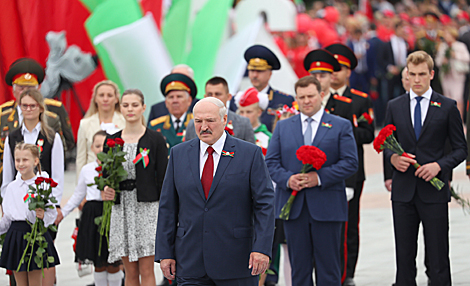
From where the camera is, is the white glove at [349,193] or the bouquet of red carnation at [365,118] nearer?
the white glove at [349,193]

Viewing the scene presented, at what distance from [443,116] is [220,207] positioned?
2643mm

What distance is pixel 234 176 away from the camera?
4746mm

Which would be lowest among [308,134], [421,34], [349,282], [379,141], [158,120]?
[349,282]

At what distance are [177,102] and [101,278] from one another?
195 centimetres

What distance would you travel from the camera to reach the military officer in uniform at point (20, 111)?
7.49 m

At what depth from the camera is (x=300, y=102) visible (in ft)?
21.1

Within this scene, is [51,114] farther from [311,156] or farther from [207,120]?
[207,120]

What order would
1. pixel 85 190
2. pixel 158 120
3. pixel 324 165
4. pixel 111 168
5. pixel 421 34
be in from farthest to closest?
pixel 421 34 < pixel 158 120 < pixel 85 190 < pixel 324 165 < pixel 111 168

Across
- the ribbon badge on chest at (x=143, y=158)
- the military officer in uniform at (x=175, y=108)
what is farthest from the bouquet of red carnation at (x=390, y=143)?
the military officer in uniform at (x=175, y=108)

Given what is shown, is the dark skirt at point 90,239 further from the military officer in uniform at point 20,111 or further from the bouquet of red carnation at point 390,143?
the bouquet of red carnation at point 390,143

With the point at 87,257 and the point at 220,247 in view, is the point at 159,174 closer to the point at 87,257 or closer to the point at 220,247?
the point at 87,257

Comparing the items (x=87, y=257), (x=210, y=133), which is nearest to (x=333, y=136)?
(x=210, y=133)

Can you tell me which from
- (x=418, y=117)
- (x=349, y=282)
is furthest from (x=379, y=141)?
(x=349, y=282)

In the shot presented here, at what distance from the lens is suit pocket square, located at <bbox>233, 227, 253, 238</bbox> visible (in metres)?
4.71
